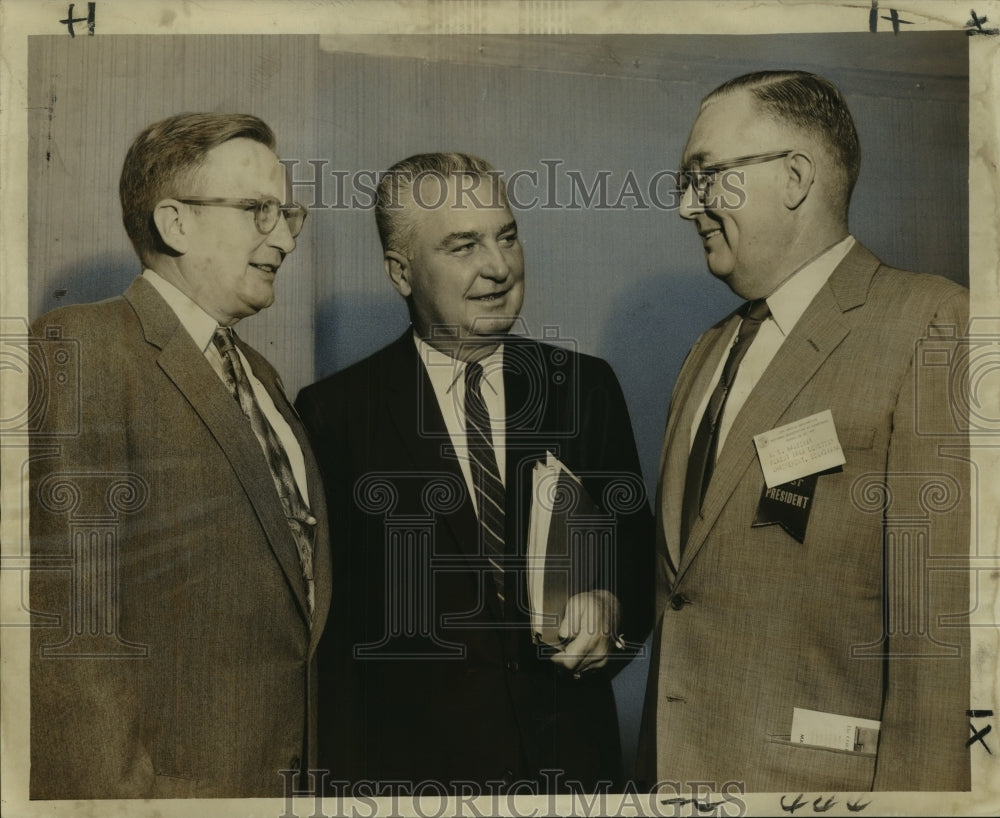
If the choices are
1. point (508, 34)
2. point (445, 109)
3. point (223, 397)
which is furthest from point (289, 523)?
point (508, 34)

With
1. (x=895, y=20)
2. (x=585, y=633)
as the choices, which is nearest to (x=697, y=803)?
(x=585, y=633)

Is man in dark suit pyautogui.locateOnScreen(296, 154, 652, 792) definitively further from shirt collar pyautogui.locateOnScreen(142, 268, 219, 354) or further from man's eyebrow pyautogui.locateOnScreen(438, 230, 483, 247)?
shirt collar pyautogui.locateOnScreen(142, 268, 219, 354)

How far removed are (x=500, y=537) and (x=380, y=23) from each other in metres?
1.71

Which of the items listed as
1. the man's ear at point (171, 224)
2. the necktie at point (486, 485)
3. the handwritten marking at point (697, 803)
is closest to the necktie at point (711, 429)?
the necktie at point (486, 485)

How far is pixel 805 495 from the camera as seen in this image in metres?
3.67

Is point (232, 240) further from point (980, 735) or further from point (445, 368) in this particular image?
point (980, 735)

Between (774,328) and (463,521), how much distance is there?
1146mm

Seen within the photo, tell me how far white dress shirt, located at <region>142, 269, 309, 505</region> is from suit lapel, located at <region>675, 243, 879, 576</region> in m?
1.24

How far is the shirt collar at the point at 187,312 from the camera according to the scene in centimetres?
378

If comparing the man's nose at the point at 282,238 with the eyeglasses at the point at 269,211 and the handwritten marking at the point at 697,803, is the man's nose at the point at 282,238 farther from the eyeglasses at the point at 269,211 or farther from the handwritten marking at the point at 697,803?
the handwritten marking at the point at 697,803

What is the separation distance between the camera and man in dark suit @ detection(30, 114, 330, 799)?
3.71 m

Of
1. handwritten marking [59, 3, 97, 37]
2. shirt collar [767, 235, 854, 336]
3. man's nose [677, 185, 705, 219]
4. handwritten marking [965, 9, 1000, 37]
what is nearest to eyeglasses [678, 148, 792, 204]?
man's nose [677, 185, 705, 219]

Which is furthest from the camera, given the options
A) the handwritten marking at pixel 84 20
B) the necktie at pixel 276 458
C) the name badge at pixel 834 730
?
A: the handwritten marking at pixel 84 20

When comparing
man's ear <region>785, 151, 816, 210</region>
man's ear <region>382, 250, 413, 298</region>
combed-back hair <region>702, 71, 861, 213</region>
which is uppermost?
combed-back hair <region>702, 71, 861, 213</region>
